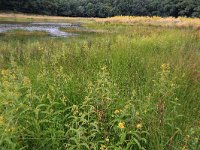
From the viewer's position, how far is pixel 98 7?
9544cm

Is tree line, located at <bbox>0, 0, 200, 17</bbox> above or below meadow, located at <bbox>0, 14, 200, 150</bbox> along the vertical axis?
below

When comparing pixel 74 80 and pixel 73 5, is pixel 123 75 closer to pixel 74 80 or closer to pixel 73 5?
pixel 74 80

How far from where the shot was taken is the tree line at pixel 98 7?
82500 millimetres

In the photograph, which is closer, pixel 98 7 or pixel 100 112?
pixel 100 112

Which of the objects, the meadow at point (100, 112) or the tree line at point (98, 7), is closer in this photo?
the meadow at point (100, 112)

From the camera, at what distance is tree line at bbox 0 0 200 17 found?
82.5 metres

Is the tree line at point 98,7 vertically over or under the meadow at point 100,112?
under

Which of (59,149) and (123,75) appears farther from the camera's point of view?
(123,75)

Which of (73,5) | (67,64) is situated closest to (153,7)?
(73,5)

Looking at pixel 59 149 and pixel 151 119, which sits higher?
pixel 151 119

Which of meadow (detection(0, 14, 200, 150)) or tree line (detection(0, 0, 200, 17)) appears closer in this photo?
meadow (detection(0, 14, 200, 150))

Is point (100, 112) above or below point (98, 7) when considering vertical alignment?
above

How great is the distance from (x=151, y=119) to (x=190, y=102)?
4.26 feet

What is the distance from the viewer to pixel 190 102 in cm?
500
